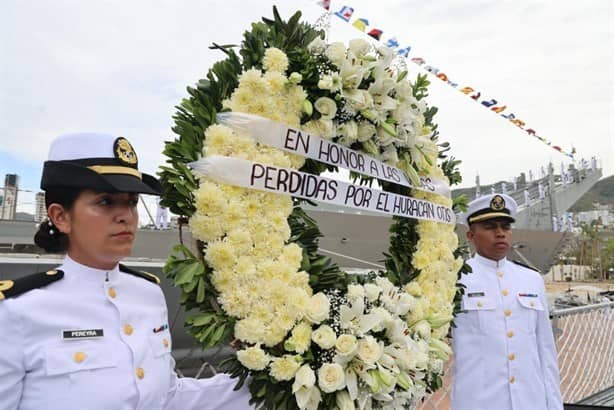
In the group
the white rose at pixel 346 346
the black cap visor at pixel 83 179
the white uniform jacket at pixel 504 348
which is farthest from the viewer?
the white uniform jacket at pixel 504 348

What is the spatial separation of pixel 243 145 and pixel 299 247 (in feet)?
1.42

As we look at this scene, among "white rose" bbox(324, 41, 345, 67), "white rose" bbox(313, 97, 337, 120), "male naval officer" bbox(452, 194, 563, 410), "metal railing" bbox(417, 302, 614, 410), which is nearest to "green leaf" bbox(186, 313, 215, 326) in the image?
"white rose" bbox(313, 97, 337, 120)

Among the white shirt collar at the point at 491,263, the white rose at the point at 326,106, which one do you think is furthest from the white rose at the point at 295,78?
the white shirt collar at the point at 491,263

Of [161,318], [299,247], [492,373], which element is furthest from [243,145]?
[492,373]

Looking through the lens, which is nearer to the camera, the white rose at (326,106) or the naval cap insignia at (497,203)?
the white rose at (326,106)

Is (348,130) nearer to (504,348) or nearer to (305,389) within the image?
(305,389)

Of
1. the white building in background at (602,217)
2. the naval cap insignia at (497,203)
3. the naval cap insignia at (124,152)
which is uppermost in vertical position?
the white building in background at (602,217)

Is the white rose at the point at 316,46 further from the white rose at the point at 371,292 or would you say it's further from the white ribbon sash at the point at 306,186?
the white rose at the point at 371,292

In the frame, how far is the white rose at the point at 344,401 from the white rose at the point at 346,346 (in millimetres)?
132

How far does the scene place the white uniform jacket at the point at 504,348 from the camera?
2.45 meters

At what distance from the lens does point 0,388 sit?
1083 mm

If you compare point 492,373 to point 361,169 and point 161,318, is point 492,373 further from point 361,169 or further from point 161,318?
point 161,318

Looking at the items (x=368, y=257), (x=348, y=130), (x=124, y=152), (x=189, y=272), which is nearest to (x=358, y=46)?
(x=348, y=130)

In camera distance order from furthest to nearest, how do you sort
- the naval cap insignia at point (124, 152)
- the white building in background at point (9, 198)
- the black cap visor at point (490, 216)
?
the white building in background at point (9, 198) → the black cap visor at point (490, 216) → the naval cap insignia at point (124, 152)
